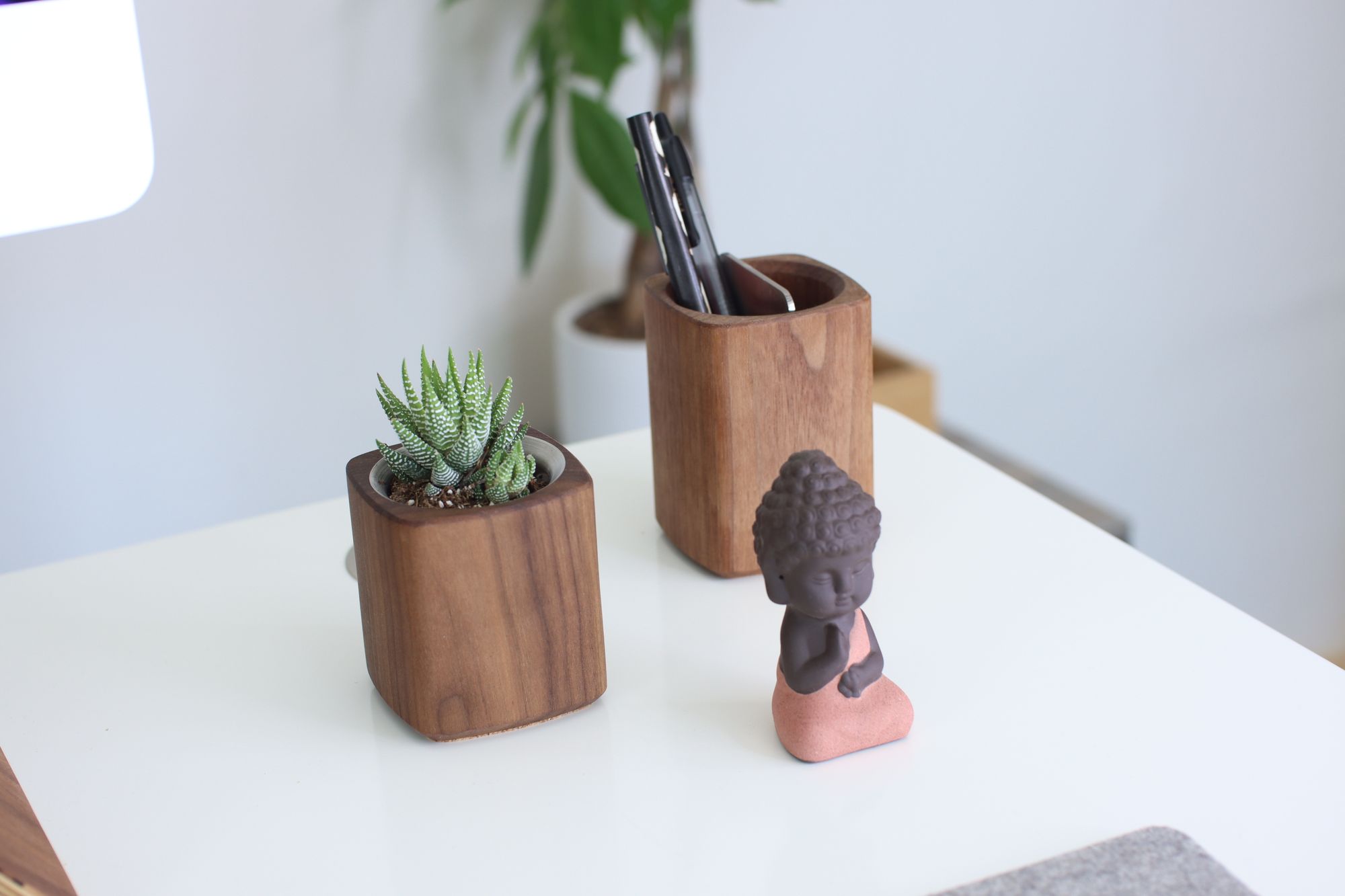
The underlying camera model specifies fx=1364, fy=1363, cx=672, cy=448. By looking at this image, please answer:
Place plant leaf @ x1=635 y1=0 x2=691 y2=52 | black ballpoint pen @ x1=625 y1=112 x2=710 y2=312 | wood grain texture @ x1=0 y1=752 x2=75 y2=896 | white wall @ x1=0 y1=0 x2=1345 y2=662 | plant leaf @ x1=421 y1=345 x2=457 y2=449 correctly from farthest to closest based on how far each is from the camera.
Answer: white wall @ x1=0 y1=0 x2=1345 y2=662 < plant leaf @ x1=635 y1=0 x2=691 y2=52 < black ballpoint pen @ x1=625 y1=112 x2=710 y2=312 < plant leaf @ x1=421 y1=345 x2=457 y2=449 < wood grain texture @ x1=0 y1=752 x2=75 y2=896

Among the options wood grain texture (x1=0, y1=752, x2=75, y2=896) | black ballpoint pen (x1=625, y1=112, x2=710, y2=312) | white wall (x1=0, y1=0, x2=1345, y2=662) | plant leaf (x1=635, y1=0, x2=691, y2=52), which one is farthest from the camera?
white wall (x1=0, y1=0, x2=1345, y2=662)

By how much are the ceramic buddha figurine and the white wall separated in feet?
3.19

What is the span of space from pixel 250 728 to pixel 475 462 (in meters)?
0.15

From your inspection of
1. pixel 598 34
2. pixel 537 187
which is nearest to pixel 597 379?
pixel 537 187

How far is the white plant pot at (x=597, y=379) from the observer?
4.53 feet

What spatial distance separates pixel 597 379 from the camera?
4.60ft

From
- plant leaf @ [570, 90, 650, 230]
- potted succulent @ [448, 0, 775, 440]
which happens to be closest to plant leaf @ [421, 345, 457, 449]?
potted succulent @ [448, 0, 775, 440]

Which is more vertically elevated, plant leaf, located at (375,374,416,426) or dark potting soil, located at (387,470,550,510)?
plant leaf, located at (375,374,416,426)

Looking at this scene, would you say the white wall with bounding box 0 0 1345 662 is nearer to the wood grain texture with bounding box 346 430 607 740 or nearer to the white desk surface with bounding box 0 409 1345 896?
the white desk surface with bounding box 0 409 1345 896

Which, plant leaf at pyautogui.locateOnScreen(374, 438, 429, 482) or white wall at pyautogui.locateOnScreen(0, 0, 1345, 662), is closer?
plant leaf at pyautogui.locateOnScreen(374, 438, 429, 482)

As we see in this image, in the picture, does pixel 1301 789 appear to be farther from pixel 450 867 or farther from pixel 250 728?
pixel 250 728

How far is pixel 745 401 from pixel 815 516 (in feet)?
→ 0.52

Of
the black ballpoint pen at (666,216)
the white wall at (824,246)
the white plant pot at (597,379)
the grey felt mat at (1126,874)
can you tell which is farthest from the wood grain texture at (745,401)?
the white wall at (824,246)

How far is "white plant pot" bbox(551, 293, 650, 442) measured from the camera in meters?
1.38
